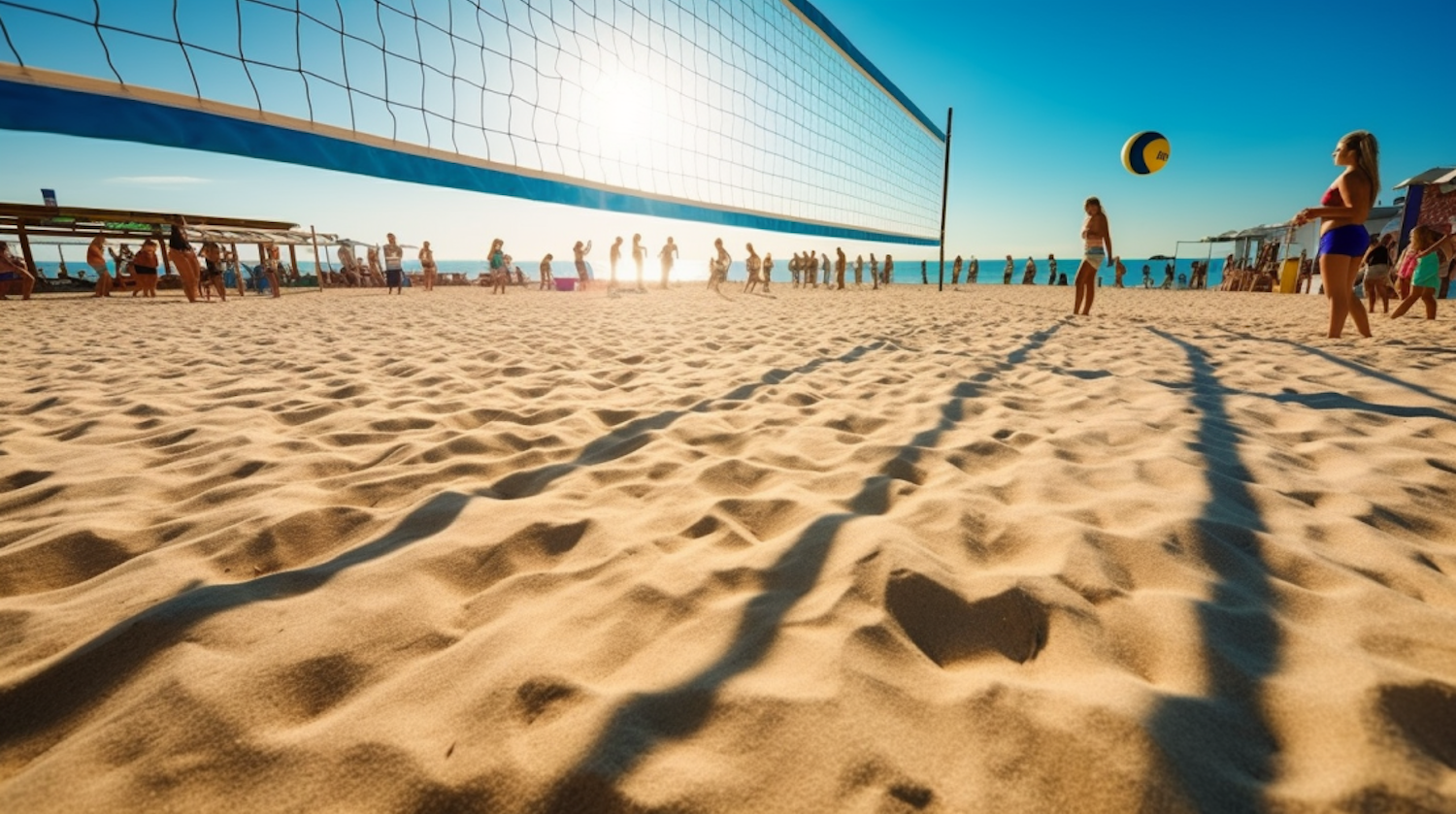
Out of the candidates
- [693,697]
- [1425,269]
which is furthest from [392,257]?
[1425,269]

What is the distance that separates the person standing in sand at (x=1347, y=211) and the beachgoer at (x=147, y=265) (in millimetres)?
15212

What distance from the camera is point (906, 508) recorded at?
5.01 ft

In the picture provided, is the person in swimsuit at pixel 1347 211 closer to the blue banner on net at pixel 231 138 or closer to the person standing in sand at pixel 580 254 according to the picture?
the blue banner on net at pixel 231 138

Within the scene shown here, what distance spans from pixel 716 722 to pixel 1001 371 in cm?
319

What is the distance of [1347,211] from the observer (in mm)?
3861

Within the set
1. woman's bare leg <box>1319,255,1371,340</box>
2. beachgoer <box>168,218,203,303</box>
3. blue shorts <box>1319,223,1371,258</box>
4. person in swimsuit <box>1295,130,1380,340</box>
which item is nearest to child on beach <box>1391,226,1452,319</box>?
woman's bare leg <box>1319,255,1371,340</box>

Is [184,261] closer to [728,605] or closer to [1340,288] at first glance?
[728,605]

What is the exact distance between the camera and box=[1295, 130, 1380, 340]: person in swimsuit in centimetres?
382

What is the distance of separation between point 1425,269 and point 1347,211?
3.72 metres

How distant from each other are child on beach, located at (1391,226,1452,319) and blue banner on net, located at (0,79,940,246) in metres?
8.43

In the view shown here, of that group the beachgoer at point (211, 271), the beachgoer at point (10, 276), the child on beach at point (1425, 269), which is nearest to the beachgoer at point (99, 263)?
the beachgoer at point (10, 276)

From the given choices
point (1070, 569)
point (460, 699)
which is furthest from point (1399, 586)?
point (460, 699)

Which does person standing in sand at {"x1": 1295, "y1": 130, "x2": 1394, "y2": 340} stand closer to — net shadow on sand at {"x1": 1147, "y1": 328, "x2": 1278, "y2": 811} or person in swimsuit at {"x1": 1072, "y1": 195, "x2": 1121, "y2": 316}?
person in swimsuit at {"x1": 1072, "y1": 195, "x2": 1121, "y2": 316}

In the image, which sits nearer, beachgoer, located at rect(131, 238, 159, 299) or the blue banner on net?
the blue banner on net
